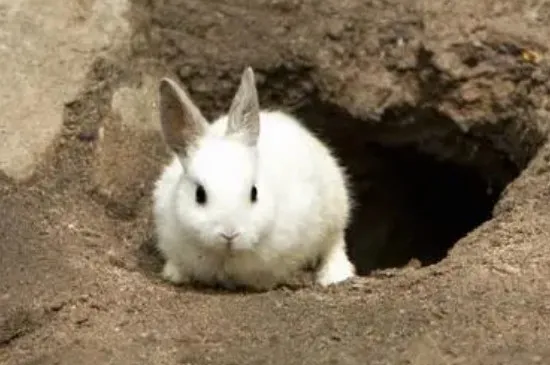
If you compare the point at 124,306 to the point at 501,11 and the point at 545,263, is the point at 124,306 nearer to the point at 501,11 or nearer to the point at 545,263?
the point at 545,263

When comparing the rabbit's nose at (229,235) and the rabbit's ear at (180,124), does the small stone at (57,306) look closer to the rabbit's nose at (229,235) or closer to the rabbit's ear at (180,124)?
the rabbit's nose at (229,235)

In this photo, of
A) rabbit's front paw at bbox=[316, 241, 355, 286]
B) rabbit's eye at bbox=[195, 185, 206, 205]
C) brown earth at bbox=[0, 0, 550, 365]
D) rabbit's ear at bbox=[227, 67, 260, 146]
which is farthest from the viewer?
rabbit's front paw at bbox=[316, 241, 355, 286]

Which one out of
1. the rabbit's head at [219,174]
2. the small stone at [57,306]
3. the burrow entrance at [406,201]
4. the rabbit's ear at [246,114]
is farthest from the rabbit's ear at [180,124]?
the burrow entrance at [406,201]

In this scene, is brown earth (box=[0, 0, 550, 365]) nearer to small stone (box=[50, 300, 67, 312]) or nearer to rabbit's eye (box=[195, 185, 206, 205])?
small stone (box=[50, 300, 67, 312])

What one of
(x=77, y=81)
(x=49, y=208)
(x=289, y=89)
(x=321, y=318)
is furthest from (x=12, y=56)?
(x=321, y=318)

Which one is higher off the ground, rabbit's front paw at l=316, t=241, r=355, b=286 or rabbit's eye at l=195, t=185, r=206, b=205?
rabbit's eye at l=195, t=185, r=206, b=205

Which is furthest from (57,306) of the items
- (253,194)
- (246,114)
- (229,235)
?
(246,114)

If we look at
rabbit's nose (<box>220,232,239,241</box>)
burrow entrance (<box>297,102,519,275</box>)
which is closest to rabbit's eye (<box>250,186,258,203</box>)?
rabbit's nose (<box>220,232,239,241</box>)
